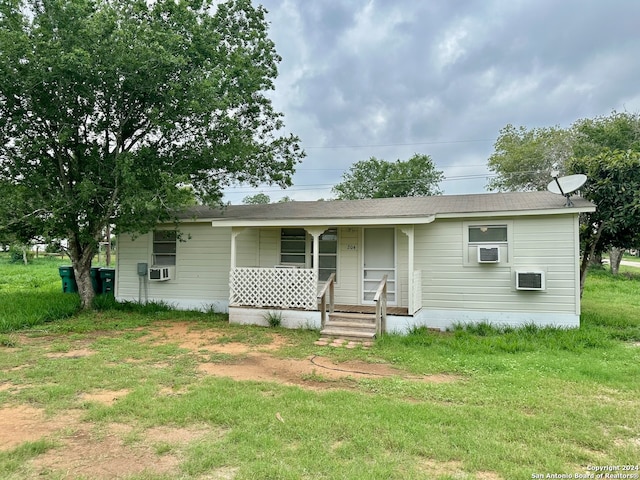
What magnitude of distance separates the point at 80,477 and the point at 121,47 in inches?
297

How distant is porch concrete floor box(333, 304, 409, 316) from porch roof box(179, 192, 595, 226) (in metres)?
1.87

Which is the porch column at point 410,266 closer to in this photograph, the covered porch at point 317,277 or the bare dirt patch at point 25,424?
the covered porch at point 317,277

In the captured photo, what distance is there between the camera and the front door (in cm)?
860

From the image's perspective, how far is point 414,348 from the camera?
620 centimetres

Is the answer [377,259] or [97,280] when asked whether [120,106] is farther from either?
[377,259]

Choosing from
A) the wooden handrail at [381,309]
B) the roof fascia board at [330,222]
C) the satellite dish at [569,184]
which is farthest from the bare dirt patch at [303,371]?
the satellite dish at [569,184]

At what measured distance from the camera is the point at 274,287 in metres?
8.12

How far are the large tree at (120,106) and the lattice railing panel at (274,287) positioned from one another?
2.15 m

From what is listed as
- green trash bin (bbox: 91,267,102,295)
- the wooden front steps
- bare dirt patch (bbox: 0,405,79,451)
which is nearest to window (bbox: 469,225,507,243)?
the wooden front steps

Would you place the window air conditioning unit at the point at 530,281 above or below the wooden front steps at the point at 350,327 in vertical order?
above

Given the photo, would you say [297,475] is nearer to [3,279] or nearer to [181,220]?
[181,220]

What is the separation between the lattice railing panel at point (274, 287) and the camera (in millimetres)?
7891

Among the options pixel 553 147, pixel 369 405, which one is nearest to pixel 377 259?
pixel 369 405

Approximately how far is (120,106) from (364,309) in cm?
716
